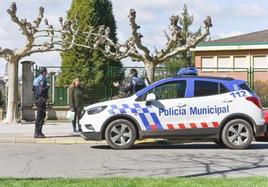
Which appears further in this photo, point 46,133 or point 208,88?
point 46,133

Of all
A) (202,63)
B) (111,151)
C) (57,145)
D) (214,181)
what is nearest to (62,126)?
(57,145)

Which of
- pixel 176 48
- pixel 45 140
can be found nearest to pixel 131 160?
pixel 45 140

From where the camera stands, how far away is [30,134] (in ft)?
62.1

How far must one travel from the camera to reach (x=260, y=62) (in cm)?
3622

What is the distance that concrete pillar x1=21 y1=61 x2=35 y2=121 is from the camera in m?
24.4

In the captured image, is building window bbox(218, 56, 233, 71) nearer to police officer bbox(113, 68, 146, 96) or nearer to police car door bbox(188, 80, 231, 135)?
police officer bbox(113, 68, 146, 96)

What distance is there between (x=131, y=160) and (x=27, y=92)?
40.6 ft

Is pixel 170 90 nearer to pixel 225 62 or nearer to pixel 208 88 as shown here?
pixel 208 88

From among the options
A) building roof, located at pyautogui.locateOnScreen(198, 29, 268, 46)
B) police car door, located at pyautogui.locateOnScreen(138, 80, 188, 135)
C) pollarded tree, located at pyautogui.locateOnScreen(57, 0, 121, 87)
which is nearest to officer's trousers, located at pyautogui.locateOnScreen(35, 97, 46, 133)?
police car door, located at pyautogui.locateOnScreen(138, 80, 188, 135)

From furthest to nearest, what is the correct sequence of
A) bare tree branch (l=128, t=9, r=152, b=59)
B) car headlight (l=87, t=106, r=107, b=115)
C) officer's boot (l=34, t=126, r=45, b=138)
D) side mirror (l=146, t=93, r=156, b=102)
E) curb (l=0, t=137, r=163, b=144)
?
bare tree branch (l=128, t=9, r=152, b=59)
officer's boot (l=34, t=126, r=45, b=138)
curb (l=0, t=137, r=163, b=144)
car headlight (l=87, t=106, r=107, b=115)
side mirror (l=146, t=93, r=156, b=102)

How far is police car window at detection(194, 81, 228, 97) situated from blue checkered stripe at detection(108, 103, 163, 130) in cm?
116

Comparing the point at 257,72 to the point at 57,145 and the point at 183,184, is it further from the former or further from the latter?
the point at 183,184

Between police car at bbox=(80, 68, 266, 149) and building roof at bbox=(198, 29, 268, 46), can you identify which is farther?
building roof at bbox=(198, 29, 268, 46)

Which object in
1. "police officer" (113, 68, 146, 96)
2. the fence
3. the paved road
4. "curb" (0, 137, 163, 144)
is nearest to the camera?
the paved road
